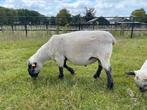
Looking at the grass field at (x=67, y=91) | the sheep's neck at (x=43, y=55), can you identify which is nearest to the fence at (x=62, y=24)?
the grass field at (x=67, y=91)

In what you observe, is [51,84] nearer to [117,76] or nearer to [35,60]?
[35,60]

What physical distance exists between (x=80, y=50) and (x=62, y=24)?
13.8 metres

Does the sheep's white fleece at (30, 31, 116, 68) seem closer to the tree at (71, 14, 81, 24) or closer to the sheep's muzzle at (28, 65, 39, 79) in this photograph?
the sheep's muzzle at (28, 65, 39, 79)

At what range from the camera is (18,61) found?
30.8 feet

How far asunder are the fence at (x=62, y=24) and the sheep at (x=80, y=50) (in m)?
11.6

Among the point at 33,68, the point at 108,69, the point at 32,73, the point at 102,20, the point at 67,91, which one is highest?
the point at 102,20

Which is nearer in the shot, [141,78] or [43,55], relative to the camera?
[141,78]

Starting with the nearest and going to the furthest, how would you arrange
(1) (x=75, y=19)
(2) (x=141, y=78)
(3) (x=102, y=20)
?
(2) (x=141, y=78), (1) (x=75, y=19), (3) (x=102, y=20)

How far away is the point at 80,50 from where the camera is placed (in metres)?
6.20

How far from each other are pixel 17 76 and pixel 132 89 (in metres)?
2.98

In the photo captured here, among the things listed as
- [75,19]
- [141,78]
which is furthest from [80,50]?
[75,19]

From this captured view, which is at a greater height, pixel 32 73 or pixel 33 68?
pixel 33 68

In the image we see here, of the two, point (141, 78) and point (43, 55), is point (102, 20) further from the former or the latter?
point (141, 78)

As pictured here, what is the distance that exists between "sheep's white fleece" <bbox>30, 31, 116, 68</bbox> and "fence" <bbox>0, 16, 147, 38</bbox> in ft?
38.3
